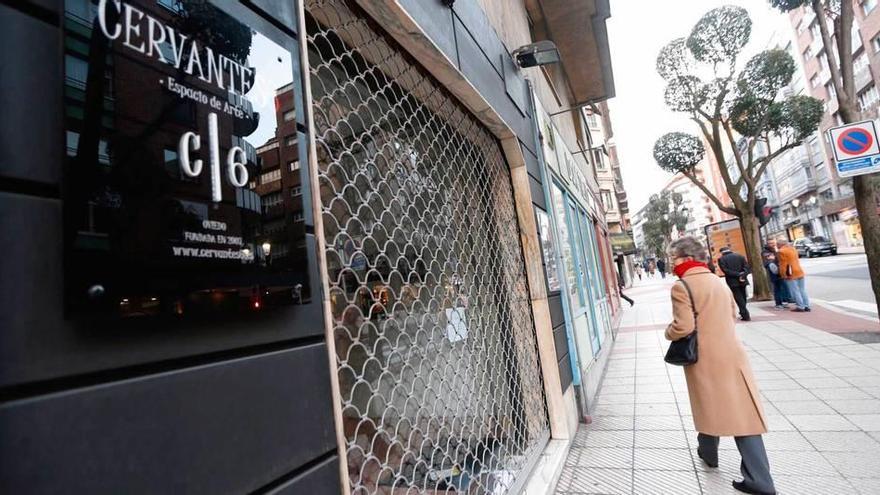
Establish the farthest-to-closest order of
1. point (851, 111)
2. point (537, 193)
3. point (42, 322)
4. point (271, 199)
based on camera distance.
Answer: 1. point (851, 111)
2. point (537, 193)
3. point (271, 199)
4. point (42, 322)

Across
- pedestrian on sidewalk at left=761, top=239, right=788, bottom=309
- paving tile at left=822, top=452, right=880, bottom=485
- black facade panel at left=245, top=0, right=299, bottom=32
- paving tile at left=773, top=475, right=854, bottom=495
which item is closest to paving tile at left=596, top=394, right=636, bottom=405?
paving tile at left=822, top=452, right=880, bottom=485

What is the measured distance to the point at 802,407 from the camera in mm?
4285

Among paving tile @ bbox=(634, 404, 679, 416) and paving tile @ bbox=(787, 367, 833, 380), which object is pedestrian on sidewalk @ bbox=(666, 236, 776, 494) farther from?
paving tile @ bbox=(787, 367, 833, 380)

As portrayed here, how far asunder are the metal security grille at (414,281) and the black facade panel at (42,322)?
0.87 metres

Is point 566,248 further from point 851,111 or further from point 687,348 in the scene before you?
point 851,111

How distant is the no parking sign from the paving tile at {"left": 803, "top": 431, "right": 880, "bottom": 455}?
144 inches

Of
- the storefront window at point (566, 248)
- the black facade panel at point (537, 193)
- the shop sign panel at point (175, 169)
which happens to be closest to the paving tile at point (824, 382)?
the storefront window at point (566, 248)

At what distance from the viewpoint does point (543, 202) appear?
500cm

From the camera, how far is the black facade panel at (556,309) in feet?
13.9

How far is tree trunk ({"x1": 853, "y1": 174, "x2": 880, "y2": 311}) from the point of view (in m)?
6.40

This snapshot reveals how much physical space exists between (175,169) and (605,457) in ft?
12.9

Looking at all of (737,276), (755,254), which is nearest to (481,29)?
(737,276)

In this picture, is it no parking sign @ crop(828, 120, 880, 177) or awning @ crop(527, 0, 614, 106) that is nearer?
no parking sign @ crop(828, 120, 880, 177)

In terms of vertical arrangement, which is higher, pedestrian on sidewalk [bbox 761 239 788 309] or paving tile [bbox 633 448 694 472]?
pedestrian on sidewalk [bbox 761 239 788 309]
